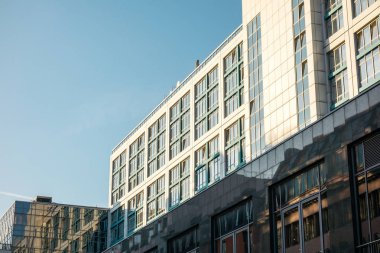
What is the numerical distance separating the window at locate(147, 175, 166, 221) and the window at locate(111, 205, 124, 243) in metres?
9.52

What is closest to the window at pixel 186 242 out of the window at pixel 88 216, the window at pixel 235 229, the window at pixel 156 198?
the window at pixel 235 229

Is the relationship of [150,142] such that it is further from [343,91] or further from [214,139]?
[343,91]

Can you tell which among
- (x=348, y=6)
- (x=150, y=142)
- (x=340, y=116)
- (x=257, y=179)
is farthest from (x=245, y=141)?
(x=340, y=116)

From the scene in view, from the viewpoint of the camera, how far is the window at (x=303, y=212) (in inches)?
1196

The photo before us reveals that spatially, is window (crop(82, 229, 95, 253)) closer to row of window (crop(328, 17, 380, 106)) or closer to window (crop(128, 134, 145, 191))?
window (crop(128, 134, 145, 191))

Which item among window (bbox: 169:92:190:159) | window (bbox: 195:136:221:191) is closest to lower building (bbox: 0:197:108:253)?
window (bbox: 169:92:190:159)

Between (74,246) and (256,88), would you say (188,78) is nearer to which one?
(256,88)

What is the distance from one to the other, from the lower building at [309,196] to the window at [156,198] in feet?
211

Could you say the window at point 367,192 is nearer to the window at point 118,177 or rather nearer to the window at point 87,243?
the window at point 87,243

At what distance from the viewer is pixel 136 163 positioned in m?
117

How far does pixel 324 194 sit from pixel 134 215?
85.8 m

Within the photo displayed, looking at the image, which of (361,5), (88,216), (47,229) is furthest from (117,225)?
(361,5)

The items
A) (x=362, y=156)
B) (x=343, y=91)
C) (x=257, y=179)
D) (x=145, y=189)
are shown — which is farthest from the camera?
(x=145, y=189)

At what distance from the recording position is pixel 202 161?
95.2m
